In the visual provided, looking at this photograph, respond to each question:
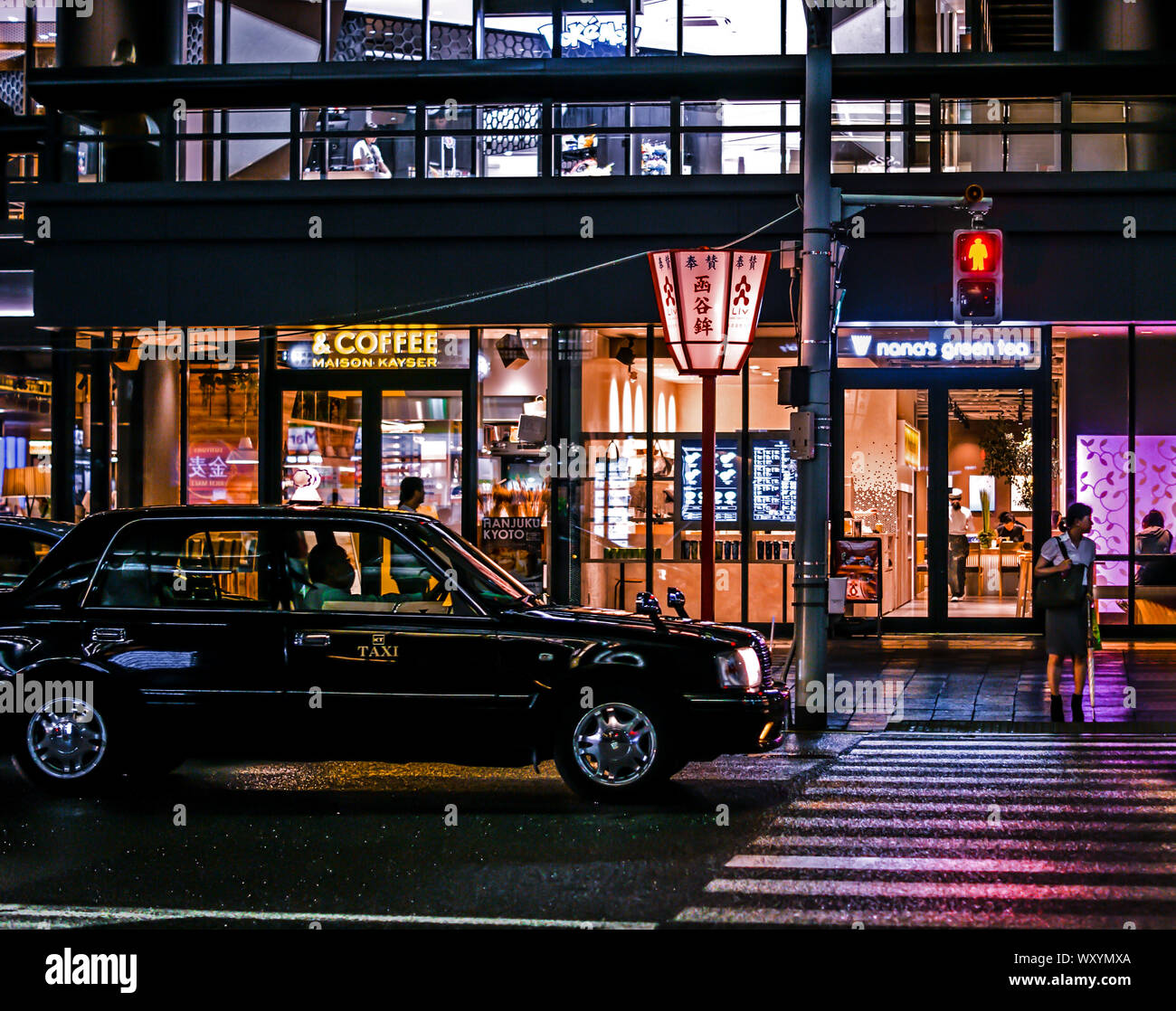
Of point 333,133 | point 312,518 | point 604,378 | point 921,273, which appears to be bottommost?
point 312,518

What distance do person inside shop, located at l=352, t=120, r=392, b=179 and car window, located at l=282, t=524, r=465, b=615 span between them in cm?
1128

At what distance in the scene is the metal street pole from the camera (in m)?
13.3

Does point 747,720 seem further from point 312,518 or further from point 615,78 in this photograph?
point 615,78

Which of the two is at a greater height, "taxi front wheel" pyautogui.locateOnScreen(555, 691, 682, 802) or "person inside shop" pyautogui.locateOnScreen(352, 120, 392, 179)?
"person inside shop" pyautogui.locateOnScreen(352, 120, 392, 179)

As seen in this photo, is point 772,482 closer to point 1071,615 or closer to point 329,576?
point 1071,615

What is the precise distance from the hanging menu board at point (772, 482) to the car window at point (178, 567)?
1134 centimetres

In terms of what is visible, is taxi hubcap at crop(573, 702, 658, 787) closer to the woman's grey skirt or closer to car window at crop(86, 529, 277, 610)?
car window at crop(86, 529, 277, 610)

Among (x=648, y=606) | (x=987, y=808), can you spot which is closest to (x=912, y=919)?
(x=987, y=808)

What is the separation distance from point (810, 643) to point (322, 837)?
20.6 ft

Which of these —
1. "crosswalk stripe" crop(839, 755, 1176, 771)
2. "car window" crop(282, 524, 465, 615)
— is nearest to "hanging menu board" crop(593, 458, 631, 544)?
"crosswalk stripe" crop(839, 755, 1176, 771)

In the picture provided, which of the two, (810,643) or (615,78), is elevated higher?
(615,78)
